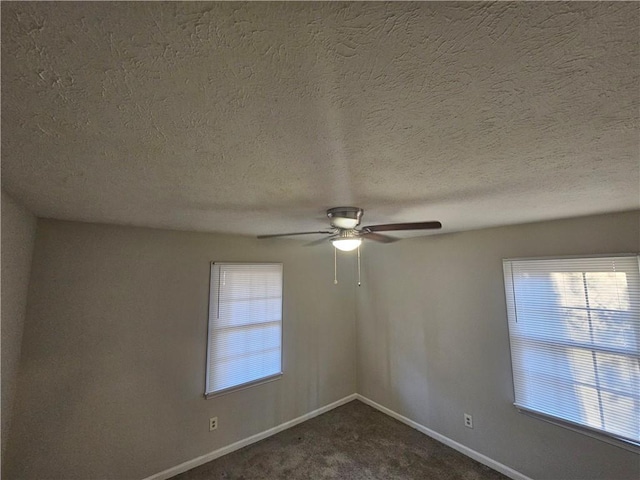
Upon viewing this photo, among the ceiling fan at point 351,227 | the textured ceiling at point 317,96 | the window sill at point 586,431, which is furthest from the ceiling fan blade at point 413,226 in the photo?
the window sill at point 586,431

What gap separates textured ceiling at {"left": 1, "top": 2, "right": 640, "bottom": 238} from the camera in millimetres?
546

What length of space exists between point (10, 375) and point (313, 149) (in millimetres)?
2755

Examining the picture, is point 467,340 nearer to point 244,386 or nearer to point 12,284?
point 244,386

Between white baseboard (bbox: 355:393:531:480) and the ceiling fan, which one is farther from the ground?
the ceiling fan

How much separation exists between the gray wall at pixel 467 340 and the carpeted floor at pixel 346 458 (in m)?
0.28

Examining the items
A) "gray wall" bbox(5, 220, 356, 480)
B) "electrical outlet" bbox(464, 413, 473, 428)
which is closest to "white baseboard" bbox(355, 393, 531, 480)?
"electrical outlet" bbox(464, 413, 473, 428)

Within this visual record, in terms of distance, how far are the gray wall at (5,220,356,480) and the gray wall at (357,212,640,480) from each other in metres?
1.65

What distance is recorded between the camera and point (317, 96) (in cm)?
78

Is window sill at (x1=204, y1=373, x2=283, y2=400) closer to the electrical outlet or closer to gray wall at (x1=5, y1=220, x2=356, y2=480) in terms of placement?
gray wall at (x1=5, y1=220, x2=356, y2=480)

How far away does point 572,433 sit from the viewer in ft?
7.82

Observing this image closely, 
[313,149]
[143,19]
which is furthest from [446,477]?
[143,19]

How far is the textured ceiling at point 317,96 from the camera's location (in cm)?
55

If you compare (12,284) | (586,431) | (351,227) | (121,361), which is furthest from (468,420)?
(12,284)

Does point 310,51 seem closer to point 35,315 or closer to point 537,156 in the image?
point 537,156
